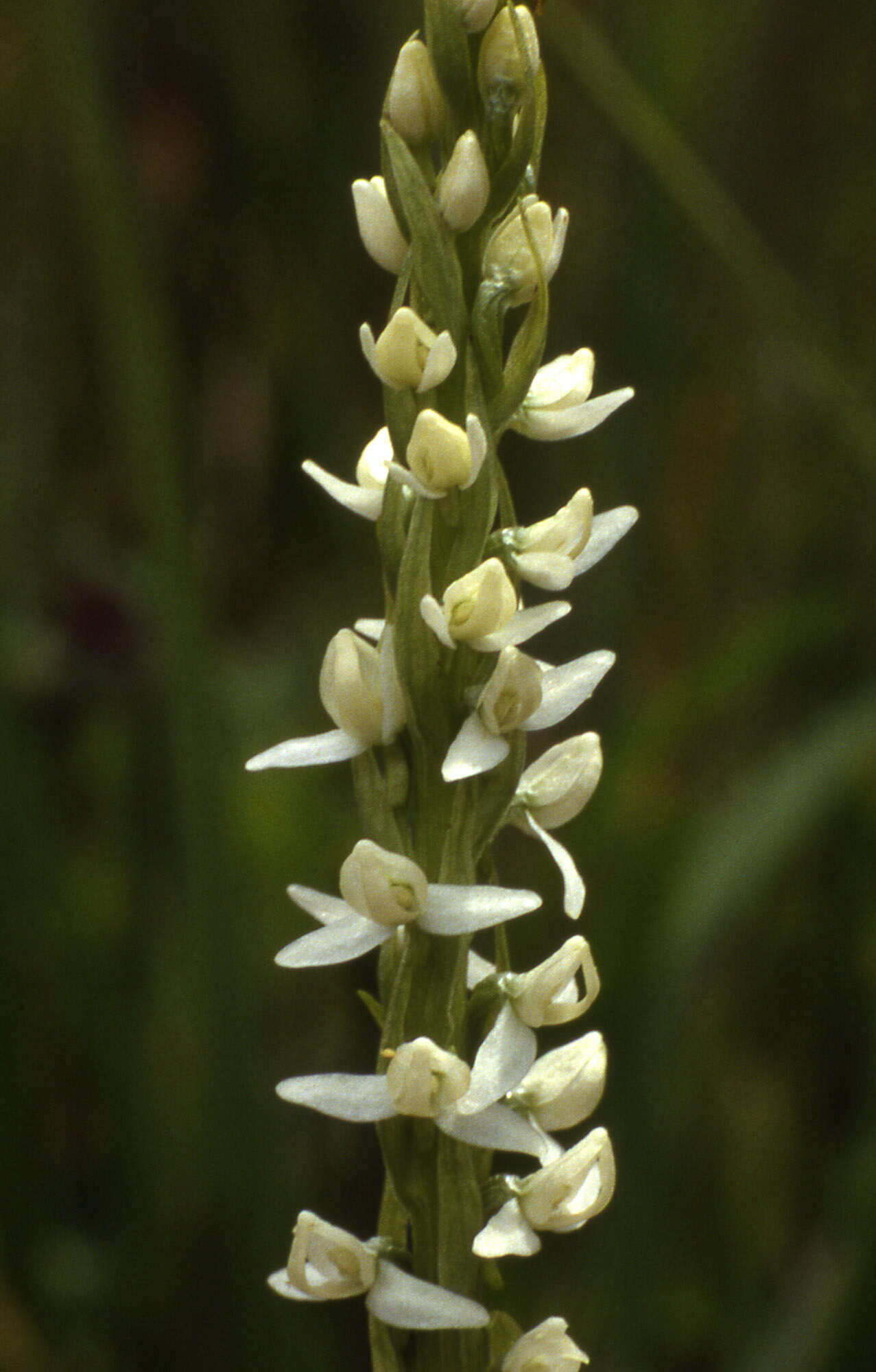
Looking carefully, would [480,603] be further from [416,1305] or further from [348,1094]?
[416,1305]

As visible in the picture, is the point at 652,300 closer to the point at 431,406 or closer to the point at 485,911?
the point at 431,406

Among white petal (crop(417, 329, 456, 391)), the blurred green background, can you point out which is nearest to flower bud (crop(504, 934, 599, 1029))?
white petal (crop(417, 329, 456, 391))

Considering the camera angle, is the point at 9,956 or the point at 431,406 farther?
the point at 9,956

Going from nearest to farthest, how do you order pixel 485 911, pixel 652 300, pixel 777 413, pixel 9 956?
pixel 485 911 → pixel 9 956 → pixel 652 300 → pixel 777 413

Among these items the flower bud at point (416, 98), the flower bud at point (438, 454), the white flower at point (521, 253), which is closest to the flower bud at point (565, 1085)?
the flower bud at point (438, 454)

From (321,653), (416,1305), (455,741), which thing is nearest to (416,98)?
(455,741)

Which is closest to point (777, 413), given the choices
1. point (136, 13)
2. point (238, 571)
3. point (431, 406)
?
point (238, 571)
